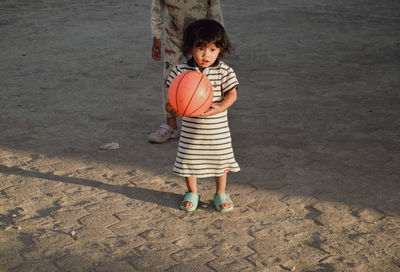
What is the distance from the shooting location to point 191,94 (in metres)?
3.90

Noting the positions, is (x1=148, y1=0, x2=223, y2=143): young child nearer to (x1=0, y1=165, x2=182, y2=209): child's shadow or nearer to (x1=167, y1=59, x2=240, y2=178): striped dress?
(x1=0, y1=165, x2=182, y2=209): child's shadow

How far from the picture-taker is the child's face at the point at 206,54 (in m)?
3.96

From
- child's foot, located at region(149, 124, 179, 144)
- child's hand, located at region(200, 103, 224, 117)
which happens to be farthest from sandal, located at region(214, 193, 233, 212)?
child's foot, located at region(149, 124, 179, 144)

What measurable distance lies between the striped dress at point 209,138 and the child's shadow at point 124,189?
0.36 m

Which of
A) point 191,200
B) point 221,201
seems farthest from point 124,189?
point 221,201

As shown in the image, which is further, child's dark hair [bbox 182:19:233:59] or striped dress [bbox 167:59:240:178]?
striped dress [bbox 167:59:240:178]

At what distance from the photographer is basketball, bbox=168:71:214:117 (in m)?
3.91

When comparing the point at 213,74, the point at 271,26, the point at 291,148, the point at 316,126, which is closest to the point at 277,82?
the point at 316,126

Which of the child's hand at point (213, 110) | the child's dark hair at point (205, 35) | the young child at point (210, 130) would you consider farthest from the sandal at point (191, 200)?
the child's dark hair at point (205, 35)

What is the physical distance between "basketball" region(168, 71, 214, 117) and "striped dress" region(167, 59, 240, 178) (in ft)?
0.58

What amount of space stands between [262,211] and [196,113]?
3.05ft

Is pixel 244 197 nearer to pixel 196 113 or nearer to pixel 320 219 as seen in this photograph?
pixel 320 219

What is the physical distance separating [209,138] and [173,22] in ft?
6.04

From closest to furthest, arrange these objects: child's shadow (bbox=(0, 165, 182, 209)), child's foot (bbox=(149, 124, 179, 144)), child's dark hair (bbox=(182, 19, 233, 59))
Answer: child's dark hair (bbox=(182, 19, 233, 59)) → child's shadow (bbox=(0, 165, 182, 209)) → child's foot (bbox=(149, 124, 179, 144))
